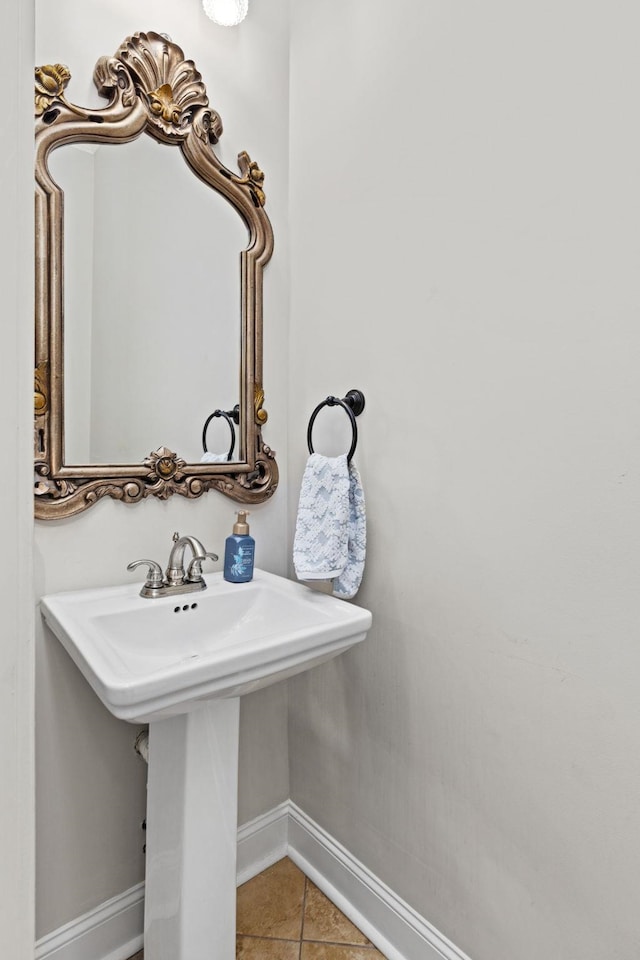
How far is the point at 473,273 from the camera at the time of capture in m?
1.06

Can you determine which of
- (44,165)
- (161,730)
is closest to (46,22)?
(44,165)

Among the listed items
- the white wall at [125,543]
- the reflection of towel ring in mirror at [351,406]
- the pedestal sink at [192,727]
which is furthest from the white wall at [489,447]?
the pedestal sink at [192,727]

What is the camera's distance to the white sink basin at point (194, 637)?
830 millimetres

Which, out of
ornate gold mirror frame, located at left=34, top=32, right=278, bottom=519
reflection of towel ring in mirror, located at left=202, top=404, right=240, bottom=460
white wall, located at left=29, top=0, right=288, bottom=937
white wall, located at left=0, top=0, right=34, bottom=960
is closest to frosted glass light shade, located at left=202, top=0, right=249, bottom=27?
white wall, located at left=29, top=0, right=288, bottom=937

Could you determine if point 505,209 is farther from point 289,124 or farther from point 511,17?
point 289,124

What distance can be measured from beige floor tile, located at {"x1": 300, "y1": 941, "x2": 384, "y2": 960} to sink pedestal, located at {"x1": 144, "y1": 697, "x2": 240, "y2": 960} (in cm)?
24

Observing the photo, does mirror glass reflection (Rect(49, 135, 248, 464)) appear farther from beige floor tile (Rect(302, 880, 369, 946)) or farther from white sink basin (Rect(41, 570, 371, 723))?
beige floor tile (Rect(302, 880, 369, 946))

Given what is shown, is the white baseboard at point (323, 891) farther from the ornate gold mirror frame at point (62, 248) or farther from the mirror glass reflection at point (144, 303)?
the mirror glass reflection at point (144, 303)

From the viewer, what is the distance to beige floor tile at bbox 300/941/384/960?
1.24 metres

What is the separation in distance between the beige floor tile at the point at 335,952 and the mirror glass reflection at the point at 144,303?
1.22 m

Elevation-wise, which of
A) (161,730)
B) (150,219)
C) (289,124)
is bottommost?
(161,730)

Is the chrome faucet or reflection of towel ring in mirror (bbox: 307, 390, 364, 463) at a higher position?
reflection of towel ring in mirror (bbox: 307, 390, 364, 463)

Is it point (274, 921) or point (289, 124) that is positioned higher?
point (289, 124)

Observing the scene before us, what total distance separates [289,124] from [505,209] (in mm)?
890
